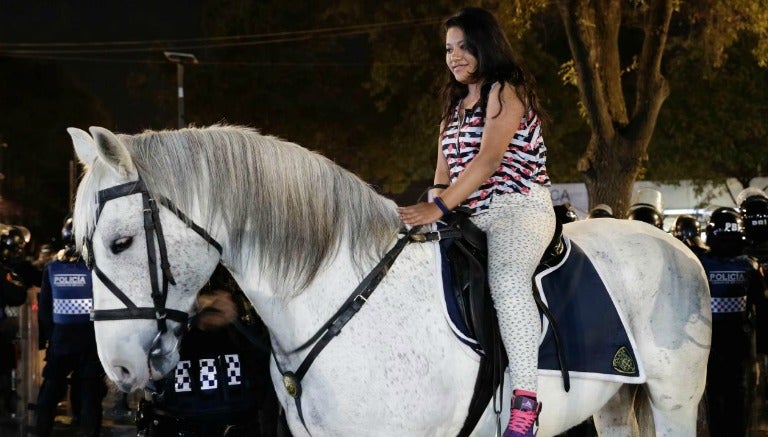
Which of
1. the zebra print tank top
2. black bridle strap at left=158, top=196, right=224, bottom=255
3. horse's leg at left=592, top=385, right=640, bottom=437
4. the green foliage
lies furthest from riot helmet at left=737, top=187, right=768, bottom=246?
the green foliage

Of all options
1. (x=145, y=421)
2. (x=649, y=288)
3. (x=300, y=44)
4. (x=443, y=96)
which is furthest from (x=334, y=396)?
(x=300, y=44)

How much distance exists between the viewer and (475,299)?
4.21 m

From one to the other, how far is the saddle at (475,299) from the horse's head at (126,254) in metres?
1.22

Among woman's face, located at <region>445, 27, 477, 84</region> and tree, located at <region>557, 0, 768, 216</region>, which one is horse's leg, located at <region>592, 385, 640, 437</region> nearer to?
woman's face, located at <region>445, 27, 477, 84</region>

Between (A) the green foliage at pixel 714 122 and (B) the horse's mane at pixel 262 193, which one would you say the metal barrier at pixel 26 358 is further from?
(A) the green foliage at pixel 714 122

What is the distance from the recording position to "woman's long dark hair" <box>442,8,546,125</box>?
14.5ft

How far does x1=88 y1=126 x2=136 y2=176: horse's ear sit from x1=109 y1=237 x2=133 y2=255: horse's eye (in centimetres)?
27

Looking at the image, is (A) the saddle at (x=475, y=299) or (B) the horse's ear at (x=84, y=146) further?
(A) the saddle at (x=475, y=299)

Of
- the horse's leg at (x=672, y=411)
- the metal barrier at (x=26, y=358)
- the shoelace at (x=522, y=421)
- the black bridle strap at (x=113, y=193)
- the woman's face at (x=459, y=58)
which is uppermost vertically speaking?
the woman's face at (x=459, y=58)

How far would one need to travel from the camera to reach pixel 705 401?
869cm

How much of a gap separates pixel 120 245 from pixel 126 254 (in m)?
0.04

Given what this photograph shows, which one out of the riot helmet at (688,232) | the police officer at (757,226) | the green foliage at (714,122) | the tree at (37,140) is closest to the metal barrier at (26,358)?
the riot helmet at (688,232)

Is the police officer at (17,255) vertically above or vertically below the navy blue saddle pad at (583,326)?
below

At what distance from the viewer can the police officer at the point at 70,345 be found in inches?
363
